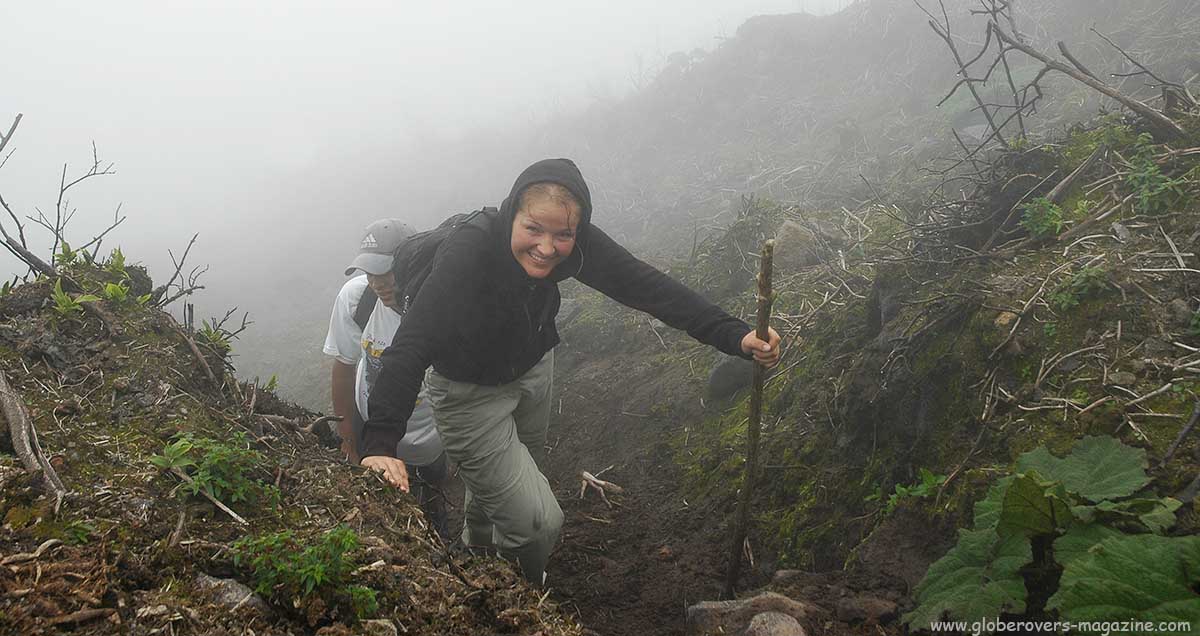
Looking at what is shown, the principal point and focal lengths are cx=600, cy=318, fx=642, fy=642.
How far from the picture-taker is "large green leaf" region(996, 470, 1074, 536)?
180 cm

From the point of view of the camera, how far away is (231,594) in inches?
65.6

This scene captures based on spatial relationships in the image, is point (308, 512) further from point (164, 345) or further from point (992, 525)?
point (992, 525)

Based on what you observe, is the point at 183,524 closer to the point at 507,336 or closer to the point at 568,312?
the point at 507,336

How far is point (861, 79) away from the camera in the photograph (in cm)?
1277

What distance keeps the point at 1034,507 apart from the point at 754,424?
1.13m

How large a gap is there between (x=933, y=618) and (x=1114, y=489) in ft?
2.12

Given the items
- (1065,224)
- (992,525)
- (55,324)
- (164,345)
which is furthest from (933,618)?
(55,324)

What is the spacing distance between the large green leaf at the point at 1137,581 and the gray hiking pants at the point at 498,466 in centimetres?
228

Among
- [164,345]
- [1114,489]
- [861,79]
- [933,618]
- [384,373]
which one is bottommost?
[933,618]

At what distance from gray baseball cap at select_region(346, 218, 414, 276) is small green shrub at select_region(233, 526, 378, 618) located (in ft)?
9.22

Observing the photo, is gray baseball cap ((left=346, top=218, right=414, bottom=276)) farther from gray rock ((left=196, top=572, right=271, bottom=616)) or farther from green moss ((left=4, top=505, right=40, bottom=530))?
gray rock ((left=196, top=572, right=271, bottom=616))

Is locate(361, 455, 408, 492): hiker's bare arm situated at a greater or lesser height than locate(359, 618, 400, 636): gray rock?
greater

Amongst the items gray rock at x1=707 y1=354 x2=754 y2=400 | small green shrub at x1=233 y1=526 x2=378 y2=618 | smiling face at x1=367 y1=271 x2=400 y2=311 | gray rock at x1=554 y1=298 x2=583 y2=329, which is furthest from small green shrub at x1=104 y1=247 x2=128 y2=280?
gray rock at x1=554 y1=298 x2=583 y2=329

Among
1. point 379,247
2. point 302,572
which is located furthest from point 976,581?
point 379,247
